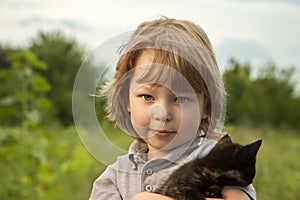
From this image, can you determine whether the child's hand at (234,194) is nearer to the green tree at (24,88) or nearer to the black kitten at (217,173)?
the black kitten at (217,173)

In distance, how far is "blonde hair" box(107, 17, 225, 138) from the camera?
2.26m

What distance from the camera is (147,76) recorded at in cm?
224

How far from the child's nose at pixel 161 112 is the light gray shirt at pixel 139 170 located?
6.1 inches

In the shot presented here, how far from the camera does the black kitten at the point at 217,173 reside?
2.17 meters

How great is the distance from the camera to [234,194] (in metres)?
2.18

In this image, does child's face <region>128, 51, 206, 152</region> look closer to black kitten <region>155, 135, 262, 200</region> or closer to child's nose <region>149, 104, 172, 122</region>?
child's nose <region>149, 104, 172, 122</region>

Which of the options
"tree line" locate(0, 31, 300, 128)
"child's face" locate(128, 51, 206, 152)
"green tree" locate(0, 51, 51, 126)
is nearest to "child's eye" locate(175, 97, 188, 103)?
"child's face" locate(128, 51, 206, 152)

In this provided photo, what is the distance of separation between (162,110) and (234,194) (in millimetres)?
343

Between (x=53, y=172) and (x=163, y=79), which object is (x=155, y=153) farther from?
(x=53, y=172)

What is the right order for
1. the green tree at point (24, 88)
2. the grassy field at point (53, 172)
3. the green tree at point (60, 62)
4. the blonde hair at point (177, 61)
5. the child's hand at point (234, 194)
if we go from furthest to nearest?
the green tree at point (60, 62) → the green tree at point (24, 88) → the grassy field at point (53, 172) → the blonde hair at point (177, 61) → the child's hand at point (234, 194)

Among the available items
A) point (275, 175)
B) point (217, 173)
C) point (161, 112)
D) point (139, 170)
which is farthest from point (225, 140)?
point (275, 175)

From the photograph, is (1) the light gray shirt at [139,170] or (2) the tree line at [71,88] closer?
(1) the light gray shirt at [139,170]

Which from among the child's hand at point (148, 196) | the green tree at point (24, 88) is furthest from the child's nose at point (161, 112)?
A: the green tree at point (24, 88)

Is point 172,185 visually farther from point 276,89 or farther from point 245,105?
point 276,89
